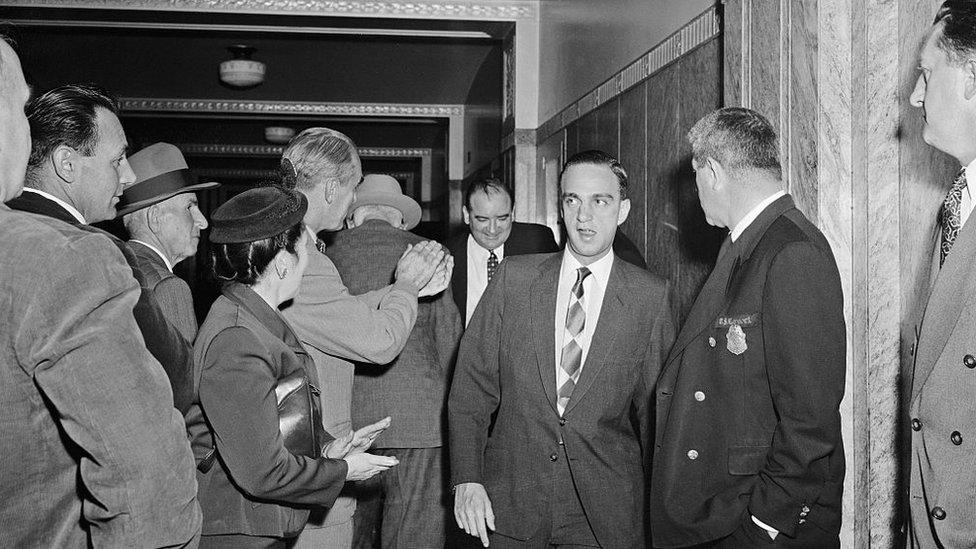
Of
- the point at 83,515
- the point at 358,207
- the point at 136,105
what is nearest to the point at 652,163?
the point at 358,207

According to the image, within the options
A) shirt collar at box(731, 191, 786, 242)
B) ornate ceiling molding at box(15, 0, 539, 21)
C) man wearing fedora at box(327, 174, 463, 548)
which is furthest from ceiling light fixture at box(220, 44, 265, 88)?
shirt collar at box(731, 191, 786, 242)

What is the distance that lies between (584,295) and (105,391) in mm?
1626

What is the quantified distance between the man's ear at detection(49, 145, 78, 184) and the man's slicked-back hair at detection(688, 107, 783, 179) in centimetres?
147

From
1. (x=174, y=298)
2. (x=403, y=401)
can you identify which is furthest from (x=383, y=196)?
(x=174, y=298)

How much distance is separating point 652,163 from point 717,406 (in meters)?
2.11

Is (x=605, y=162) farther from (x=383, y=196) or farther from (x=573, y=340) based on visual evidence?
(x=383, y=196)

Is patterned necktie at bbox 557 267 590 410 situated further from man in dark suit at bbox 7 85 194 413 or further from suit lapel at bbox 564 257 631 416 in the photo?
man in dark suit at bbox 7 85 194 413

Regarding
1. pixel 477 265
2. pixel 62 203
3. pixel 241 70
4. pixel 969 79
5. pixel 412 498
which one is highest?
pixel 241 70

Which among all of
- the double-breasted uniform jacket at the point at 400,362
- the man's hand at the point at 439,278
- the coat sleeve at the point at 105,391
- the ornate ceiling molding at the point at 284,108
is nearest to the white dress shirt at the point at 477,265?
the double-breasted uniform jacket at the point at 400,362

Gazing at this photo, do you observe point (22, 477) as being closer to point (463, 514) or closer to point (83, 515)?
point (83, 515)

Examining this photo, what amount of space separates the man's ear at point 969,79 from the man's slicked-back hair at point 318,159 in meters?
1.74

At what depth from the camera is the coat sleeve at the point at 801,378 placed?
1897 mm

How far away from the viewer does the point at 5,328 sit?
1.20 metres

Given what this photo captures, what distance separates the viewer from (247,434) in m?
1.88
